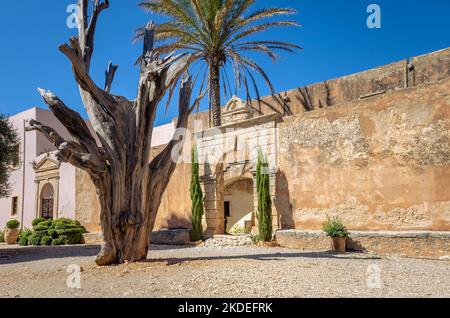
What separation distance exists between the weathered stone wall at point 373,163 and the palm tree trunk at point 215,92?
305 centimetres

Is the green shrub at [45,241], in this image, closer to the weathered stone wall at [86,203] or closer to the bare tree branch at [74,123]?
the weathered stone wall at [86,203]

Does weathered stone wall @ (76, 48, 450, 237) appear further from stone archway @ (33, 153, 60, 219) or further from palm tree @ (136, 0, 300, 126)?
stone archway @ (33, 153, 60, 219)

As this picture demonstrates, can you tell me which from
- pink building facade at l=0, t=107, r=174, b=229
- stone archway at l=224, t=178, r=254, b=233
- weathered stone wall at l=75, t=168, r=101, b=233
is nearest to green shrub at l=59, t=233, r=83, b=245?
weathered stone wall at l=75, t=168, r=101, b=233

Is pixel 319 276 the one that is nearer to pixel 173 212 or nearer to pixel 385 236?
pixel 385 236

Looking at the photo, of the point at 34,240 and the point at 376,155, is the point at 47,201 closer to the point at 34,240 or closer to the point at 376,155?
the point at 34,240

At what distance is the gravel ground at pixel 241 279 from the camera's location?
4.77 metres

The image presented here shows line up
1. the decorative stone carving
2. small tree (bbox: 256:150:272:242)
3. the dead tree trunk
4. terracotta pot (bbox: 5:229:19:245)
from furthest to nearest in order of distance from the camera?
terracotta pot (bbox: 5:229:19:245)
the decorative stone carving
small tree (bbox: 256:150:272:242)
the dead tree trunk

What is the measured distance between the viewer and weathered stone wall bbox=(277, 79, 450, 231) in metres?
8.86

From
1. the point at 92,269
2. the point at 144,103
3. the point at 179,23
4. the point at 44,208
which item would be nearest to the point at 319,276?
the point at 92,269

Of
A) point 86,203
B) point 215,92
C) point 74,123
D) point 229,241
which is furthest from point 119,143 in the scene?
point 86,203

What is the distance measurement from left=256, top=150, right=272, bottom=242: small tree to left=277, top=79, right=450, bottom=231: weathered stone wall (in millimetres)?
424

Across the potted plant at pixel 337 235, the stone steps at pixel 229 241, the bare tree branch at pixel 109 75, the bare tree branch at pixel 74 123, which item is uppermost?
the bare tree branch at pixel 109 75

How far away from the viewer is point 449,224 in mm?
8570

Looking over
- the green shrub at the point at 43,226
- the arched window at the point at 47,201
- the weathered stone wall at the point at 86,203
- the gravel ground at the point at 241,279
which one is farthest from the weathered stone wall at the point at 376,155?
the arched window at the point at 47,201
